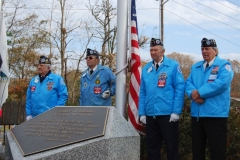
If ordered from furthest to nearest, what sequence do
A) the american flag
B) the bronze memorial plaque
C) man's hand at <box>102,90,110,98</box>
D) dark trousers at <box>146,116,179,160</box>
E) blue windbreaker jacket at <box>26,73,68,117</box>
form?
blue windbreaker jacket at <box>26,73,68,117</box>, man's hand at <box>102,90,110,98</box>, the american flag, dark trousers at <box>146,116,179,160</box>, the bronze memorial plaque

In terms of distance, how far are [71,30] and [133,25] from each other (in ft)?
40.7

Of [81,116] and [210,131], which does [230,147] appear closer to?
[210,131]

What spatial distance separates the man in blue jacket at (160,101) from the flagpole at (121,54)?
1.66 feet

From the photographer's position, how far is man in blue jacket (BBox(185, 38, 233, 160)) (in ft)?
13.3

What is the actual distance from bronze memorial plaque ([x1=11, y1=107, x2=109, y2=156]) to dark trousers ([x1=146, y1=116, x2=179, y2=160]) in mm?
699

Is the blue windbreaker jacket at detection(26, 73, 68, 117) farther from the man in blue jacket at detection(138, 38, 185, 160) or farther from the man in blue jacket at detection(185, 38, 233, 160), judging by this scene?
the man in blue jacket at detection(185, 38, 233, 160)

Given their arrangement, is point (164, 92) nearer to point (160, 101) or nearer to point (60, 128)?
point (160, 101)

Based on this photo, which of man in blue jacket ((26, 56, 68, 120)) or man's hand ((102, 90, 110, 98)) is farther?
man in blue jacket ((26, 56, 68, 120))

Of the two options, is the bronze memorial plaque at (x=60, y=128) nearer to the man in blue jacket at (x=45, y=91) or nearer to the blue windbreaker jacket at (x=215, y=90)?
the man in blue jacket at (x=45, y=91)

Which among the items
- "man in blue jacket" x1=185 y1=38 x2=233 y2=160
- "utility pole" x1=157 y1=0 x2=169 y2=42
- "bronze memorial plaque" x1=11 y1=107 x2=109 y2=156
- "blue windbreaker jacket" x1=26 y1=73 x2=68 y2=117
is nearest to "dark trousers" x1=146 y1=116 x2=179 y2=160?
"man in blue jacket" x1=185 y1=38 x2=233 y2=160

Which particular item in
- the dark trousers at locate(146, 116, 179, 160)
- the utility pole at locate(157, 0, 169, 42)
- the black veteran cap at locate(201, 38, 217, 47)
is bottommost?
the dark trousers at locate(146, 116, 179, 160)

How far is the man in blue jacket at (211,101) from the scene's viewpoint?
4.07 meters

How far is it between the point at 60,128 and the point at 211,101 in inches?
70.9

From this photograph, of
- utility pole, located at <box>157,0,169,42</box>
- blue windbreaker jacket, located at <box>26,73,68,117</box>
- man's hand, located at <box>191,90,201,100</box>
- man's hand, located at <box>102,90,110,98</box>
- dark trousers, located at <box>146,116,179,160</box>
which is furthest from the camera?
utility pole, located at <box>157,0,169,42</box>
